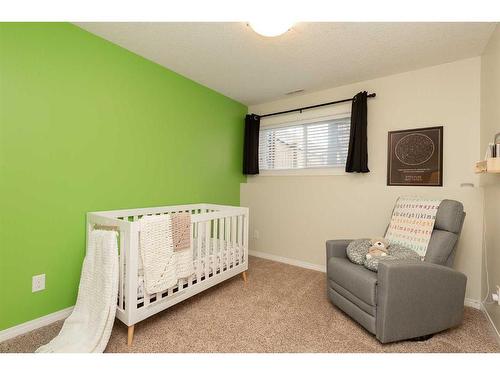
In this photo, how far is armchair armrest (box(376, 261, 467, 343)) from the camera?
1.53 m

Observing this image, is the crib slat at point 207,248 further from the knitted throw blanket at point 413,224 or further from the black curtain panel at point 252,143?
the knitted throw blanket at point 413,224

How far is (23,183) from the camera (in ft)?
5.27

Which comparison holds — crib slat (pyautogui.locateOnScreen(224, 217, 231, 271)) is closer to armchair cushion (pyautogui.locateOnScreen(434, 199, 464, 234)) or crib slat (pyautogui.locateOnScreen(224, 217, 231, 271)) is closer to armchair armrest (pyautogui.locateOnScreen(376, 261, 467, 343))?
armchair armrest (pyautogui.locateOnScreen(376, 261, 467, 343))

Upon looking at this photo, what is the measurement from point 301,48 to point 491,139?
5.30ft

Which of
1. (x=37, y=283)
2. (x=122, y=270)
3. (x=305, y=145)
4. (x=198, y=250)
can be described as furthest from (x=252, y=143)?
(x=37, y=283)

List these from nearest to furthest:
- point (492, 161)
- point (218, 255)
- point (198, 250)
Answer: point (492, 161)
point (198, 250)
point (218, 255)

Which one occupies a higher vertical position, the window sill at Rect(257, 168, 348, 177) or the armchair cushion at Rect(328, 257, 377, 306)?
the window sill at Rect(257, 168, 348, 177)

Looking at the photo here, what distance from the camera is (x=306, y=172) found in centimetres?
311

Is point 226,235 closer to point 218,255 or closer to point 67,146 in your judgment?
point 218,255

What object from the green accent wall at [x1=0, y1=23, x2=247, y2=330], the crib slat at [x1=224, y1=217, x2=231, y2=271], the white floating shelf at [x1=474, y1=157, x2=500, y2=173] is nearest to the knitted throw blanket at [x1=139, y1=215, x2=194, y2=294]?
the crib slat at [x1=224, y1=217, x2=231, y2=271]

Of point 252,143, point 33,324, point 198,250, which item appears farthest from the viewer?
point 252,143

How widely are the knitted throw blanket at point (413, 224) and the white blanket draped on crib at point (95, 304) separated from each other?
2183 millimetres

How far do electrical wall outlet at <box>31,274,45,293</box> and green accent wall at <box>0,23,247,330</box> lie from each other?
0.08 feet
